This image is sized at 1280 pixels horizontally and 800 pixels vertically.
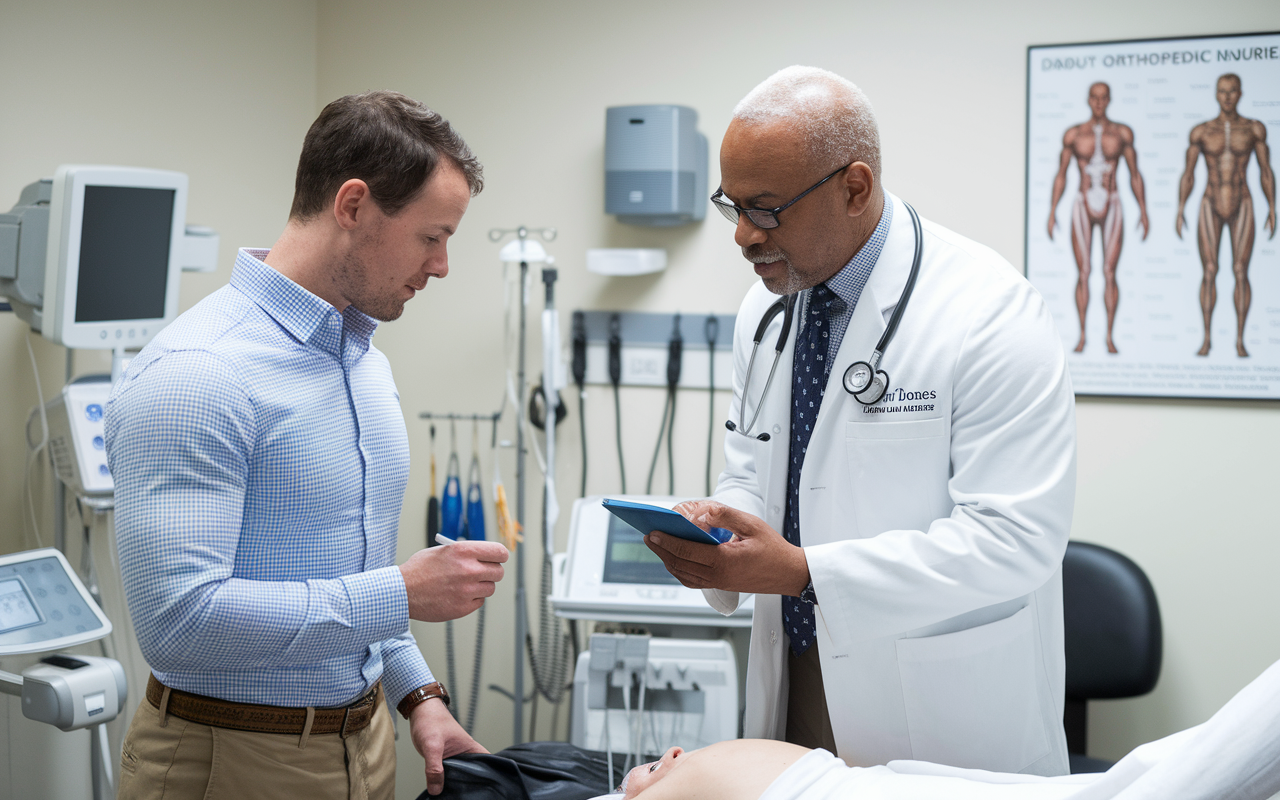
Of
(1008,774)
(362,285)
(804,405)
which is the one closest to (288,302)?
(362,285)

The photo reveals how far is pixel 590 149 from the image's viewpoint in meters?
2.81

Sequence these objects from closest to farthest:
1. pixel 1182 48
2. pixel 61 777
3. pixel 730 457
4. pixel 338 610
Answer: pixel 338 610 → pixel 730 457 → pixel 61 777 → pixel 1182 48

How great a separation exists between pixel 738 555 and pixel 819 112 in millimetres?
598

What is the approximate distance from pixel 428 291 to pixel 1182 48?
83.6 inches

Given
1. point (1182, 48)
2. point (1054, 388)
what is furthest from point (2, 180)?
point (1182, 48)

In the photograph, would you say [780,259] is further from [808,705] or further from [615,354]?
[615,354]

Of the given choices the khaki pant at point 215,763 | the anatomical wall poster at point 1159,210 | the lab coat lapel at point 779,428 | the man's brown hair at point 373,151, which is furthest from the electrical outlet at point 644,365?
the khaki pant at point 215,763

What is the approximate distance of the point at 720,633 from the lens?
2.45 m

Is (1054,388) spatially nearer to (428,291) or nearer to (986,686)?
(986,686)

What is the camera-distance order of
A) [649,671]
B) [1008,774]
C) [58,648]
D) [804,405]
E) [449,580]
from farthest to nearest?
[649,671], [58,648], [804,405], [1008,774], [449,580]

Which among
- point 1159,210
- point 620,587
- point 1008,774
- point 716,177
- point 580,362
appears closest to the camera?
point 1008,774

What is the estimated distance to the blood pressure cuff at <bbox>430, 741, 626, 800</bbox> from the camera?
145 centimetres

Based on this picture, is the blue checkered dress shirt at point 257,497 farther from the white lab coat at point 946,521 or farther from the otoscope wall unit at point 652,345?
the otoscope wall unit at point 652,345

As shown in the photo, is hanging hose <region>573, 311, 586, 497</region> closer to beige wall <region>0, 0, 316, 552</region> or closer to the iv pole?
the iv pole
